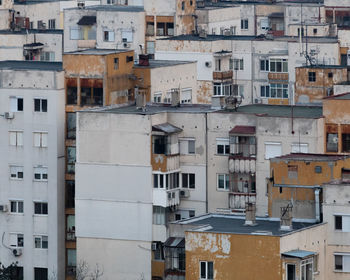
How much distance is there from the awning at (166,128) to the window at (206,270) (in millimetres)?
11214

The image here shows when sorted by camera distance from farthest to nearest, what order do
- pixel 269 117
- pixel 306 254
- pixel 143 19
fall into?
pixel 143 19 → pixel 269 117 → pixel 306 254

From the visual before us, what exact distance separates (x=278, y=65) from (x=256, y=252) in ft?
155

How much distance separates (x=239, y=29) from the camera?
155875 millimetres

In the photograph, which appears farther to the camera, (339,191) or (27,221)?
(27,221)

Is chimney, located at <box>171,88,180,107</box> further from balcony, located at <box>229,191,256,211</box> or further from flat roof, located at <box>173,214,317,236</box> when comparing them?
flat roof, located at <box>173,214,317,236</box>

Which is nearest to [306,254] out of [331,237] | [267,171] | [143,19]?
[331,237]

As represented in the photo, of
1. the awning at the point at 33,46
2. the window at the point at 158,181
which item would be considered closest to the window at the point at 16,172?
the window at the point at 158,181

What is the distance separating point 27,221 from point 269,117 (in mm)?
14273

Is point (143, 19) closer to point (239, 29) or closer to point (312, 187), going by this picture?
point (239, 29)

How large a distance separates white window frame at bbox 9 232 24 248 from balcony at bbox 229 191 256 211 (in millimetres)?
11830

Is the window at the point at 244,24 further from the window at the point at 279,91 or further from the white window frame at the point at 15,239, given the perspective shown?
the white window frame at the point at 15,239

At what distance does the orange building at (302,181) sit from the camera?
93.9 meters

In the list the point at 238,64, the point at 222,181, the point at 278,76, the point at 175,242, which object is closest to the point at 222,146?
the point at 222,181

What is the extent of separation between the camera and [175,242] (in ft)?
314
